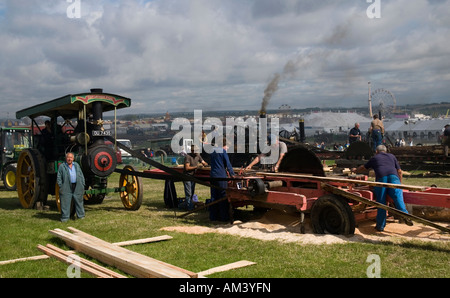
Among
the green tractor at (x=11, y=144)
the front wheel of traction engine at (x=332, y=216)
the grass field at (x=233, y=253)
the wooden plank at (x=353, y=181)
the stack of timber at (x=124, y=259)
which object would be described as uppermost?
the green tractor at (x=11, y=144)

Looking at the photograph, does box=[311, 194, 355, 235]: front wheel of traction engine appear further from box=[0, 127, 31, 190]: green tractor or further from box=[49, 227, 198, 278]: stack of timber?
box=[0, 127, 31, 190]: green tractor

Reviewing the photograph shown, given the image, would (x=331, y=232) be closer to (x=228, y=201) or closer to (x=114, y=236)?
(x=228, y=201)

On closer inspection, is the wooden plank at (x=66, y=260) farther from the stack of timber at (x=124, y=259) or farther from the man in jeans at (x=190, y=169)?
the man in jeans at (x=190, y=169)

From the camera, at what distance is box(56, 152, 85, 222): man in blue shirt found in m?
9.73

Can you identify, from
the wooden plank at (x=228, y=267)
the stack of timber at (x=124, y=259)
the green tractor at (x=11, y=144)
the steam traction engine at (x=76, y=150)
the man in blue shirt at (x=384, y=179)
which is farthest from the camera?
the green tractor at (x=11, y=144)

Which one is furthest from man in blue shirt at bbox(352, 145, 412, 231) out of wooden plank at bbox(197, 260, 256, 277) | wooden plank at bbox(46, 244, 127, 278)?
wooden plank at bbox(46, 244, 127, 278)

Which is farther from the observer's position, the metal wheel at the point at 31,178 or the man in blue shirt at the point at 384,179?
the metal wheel at the point at 31,178

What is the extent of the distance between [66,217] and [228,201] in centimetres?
336

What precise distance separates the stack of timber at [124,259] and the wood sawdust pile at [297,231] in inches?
75.4

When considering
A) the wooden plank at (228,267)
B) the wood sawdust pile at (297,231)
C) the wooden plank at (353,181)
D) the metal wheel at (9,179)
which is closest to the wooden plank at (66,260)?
the wooden plank at (228,267)

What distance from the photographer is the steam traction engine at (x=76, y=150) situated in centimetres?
1068

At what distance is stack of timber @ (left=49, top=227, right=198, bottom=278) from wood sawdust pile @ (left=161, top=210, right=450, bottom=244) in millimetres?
1916

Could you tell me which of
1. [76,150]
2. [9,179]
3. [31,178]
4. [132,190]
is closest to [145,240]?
→ [132,190]
